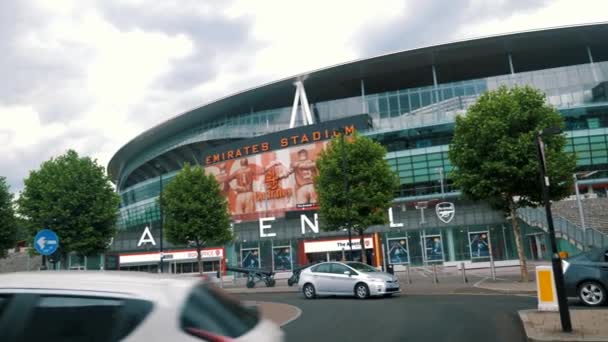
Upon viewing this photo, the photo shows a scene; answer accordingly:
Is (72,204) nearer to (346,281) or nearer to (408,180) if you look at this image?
(346,281)

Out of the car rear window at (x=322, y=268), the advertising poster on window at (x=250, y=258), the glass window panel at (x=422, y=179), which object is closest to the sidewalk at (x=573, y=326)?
the car rear window at (x=322, y=268)

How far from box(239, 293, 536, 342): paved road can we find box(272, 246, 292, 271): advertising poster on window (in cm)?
3090

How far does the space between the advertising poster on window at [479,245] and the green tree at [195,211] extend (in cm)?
2074

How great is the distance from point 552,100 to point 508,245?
62.8 ft

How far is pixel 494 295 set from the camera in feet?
53.9

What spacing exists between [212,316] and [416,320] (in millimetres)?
8788

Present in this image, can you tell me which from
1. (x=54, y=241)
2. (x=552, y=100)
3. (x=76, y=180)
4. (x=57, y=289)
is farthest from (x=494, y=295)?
(x=552, y=100)

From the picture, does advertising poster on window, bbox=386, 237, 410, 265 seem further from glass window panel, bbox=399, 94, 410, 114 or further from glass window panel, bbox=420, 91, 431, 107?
glass window panel, bbox=420, 91, 431, 107

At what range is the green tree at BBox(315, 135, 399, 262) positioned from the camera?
29.1 meters

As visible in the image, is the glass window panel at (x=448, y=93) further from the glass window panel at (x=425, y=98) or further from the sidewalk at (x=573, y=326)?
the sidewalk at (x=573, y=326)

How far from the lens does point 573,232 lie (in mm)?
30375

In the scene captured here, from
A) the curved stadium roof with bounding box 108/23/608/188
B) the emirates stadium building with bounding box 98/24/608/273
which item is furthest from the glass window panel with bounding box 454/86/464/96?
the curved stadium roof with bounding box 108/23/608/188

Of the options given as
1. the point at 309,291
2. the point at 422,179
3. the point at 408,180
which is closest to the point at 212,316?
the point at 309,291

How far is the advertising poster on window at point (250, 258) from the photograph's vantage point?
1884 inches
